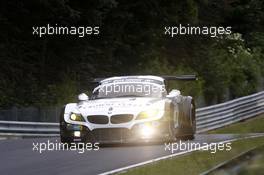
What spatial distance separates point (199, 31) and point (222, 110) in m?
12.6

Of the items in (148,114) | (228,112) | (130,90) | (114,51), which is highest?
(114,51)

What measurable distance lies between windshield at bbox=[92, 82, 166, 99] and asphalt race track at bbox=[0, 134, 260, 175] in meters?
1.25

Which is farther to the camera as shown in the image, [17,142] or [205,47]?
[205,47]

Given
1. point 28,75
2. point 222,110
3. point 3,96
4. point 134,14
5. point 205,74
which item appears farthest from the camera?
point 205,74

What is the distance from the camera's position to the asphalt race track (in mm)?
10750

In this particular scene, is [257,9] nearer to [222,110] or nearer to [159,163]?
[222,110]

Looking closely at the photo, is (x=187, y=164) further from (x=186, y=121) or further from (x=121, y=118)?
(x=186, y=121)

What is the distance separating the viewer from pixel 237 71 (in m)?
41.8

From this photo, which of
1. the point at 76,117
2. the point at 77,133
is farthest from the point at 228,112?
the point at 77,133

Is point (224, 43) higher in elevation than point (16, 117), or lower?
higher

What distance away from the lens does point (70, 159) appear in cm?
1213

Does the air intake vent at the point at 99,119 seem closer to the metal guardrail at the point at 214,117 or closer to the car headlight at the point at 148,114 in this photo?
the car headlight at the point at 148,114

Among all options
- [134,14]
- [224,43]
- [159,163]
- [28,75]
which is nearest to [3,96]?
[28,75]

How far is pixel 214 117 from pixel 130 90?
1350 centimetres
